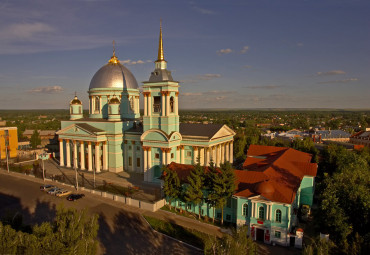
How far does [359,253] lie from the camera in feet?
46.2

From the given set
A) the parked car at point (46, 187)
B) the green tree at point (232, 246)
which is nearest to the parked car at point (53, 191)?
the parked car at point (46, 187)

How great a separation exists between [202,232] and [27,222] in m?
13.9

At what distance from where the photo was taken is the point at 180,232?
69.7ft

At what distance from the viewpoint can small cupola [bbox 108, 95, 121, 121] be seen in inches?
1497

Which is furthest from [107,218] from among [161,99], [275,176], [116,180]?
[275,176]

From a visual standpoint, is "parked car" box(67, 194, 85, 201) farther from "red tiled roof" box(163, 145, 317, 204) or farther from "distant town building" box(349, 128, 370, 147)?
"distant town building" box(349, 128, 370, 147)

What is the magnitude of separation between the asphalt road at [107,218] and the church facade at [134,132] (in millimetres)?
6085

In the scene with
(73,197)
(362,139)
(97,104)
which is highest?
(97,104)

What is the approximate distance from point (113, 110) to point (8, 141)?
23.9 metres

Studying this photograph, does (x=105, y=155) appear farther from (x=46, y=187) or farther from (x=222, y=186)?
(x=222, y=186)

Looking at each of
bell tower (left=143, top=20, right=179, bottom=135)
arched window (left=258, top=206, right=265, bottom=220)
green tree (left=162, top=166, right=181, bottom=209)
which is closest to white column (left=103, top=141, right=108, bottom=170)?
bell tower (left=143, top=20, right=179, bottom=135)

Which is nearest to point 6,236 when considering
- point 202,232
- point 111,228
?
point 111,228

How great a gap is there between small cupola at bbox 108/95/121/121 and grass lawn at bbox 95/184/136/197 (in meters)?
10.9

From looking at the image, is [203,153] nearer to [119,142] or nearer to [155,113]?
[155,113]
